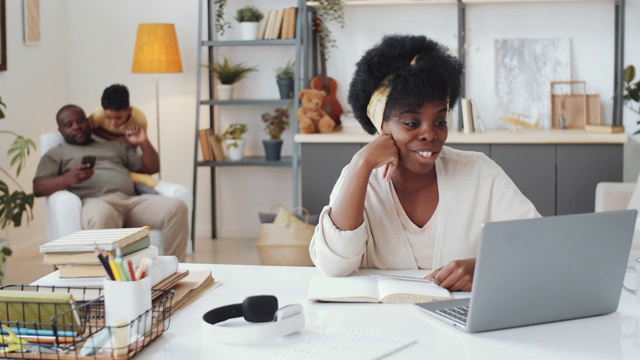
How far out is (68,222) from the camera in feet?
13.8

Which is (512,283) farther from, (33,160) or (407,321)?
(33,160)

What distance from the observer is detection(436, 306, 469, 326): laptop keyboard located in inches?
64.4

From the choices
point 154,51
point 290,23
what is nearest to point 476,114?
point 290,23

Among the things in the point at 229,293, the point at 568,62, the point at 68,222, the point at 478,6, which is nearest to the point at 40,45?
the point at 68,222

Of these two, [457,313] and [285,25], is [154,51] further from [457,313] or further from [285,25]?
[457,313]

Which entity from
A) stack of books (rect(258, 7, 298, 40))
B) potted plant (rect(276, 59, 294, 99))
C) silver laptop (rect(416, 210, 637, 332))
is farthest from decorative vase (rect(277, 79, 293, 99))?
silver laptop (rect(416, 210, 637, 332))

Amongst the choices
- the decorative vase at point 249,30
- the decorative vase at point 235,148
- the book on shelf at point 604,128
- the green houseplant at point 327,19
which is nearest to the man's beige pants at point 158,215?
the decorative vase at point 235,148

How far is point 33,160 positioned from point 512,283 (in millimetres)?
4257

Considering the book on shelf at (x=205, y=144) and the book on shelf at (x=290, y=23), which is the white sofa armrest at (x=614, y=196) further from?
the book on shelf at (x=205, y=144)

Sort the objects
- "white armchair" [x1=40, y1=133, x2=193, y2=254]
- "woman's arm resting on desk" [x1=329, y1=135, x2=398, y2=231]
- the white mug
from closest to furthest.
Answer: the white mug
"woman's arm resting on desk" [x1=329, y1=135, x2=398, y2=231]
"white armchair" [x1=40, y1=133, x2=193, y2=254]

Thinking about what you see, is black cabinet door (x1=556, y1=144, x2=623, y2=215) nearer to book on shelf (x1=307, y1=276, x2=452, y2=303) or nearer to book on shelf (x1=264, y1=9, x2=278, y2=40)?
book on shelf (x1=264, y1=9, x2=278, y2=40)

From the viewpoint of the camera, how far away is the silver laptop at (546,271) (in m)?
1.53

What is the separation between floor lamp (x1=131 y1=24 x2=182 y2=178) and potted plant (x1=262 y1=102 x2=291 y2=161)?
0.64 metres

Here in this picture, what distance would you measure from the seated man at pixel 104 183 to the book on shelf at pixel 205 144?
781 millimetres
